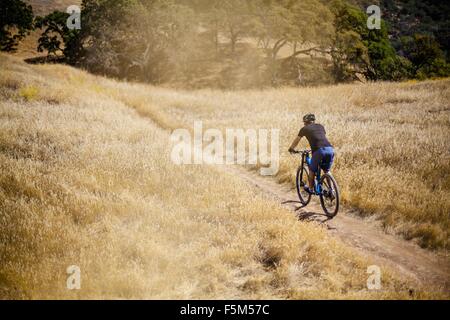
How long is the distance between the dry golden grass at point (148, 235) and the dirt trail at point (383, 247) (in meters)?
0.54

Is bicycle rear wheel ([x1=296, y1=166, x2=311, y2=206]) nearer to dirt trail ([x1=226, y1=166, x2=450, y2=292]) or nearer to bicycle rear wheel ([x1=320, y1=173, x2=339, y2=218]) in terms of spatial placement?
dirt trail ([x1=226, y1=166, x2=450, y2=292])

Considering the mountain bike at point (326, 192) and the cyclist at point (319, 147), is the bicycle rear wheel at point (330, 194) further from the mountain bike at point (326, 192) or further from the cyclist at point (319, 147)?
the cyclist at point (319, 147)

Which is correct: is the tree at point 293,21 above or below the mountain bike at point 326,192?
above

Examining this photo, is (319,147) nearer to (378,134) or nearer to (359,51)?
(378,134)

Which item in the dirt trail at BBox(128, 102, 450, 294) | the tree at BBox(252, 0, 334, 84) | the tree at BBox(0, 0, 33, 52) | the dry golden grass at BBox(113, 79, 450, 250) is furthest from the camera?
the tree at BBox(0, 0, 33, 52)

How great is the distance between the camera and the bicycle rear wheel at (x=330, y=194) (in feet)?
25.6

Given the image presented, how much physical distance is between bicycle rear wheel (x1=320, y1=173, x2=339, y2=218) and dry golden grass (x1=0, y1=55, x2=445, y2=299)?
1.12 m

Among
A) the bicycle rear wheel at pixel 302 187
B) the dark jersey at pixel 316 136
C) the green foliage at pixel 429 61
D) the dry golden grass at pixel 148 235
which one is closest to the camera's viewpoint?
the dry golden grass at pixel 148 235

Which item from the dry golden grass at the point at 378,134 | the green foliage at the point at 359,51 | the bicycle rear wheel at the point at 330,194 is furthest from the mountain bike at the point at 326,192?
the green foliage at the point at 359,51

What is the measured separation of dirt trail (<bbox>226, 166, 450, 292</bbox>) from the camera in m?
5.82

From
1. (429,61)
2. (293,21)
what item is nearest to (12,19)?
(293,21)

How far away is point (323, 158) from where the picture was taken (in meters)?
7.93

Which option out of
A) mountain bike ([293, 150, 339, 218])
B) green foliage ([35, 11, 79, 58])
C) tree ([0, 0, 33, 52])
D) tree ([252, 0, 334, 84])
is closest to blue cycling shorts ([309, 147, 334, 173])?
mountain bike ([293, 150, 339, 218])
